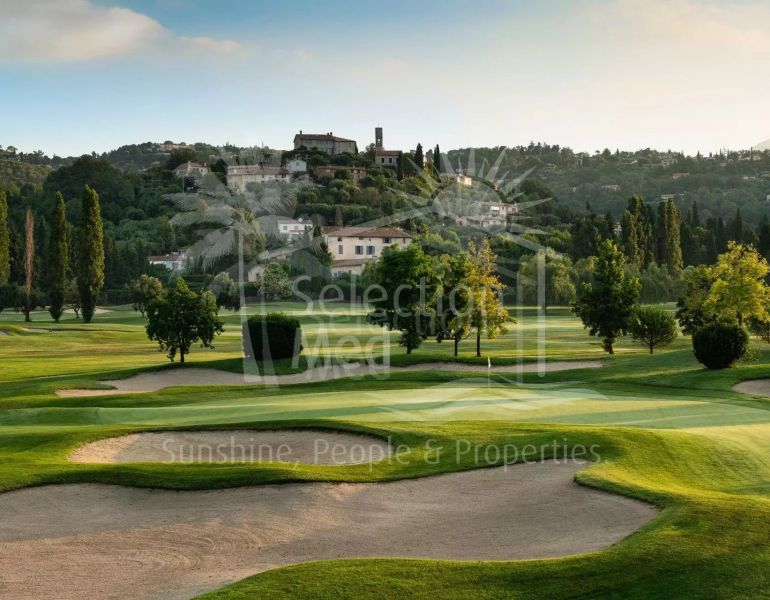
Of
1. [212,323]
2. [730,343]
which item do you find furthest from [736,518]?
[212,323]

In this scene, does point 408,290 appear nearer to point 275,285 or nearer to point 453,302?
point 453,302

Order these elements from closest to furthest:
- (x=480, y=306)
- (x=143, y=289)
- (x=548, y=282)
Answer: (x=480, y=306), (x=143, y=289), (x=548, y=282)

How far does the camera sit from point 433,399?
96.4ft

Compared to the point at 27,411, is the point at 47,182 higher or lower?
higher

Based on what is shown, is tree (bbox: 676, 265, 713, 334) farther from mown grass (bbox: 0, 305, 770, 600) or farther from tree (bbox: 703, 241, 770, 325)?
mown grass (bbox: 0, 305, 770, 600)

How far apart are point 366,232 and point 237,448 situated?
13608 centimetres

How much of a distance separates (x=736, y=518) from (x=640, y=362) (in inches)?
1272

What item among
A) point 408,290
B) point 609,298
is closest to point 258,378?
point 408,290

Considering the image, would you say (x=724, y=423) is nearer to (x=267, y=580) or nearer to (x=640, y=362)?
(x=267, y=580)

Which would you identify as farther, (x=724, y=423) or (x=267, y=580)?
(x=724, y=423)

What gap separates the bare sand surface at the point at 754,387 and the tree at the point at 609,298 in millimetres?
20264

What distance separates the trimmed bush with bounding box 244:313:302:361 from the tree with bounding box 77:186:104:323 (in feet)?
154

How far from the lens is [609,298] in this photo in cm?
5494

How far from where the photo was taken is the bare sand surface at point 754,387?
3300 cm
